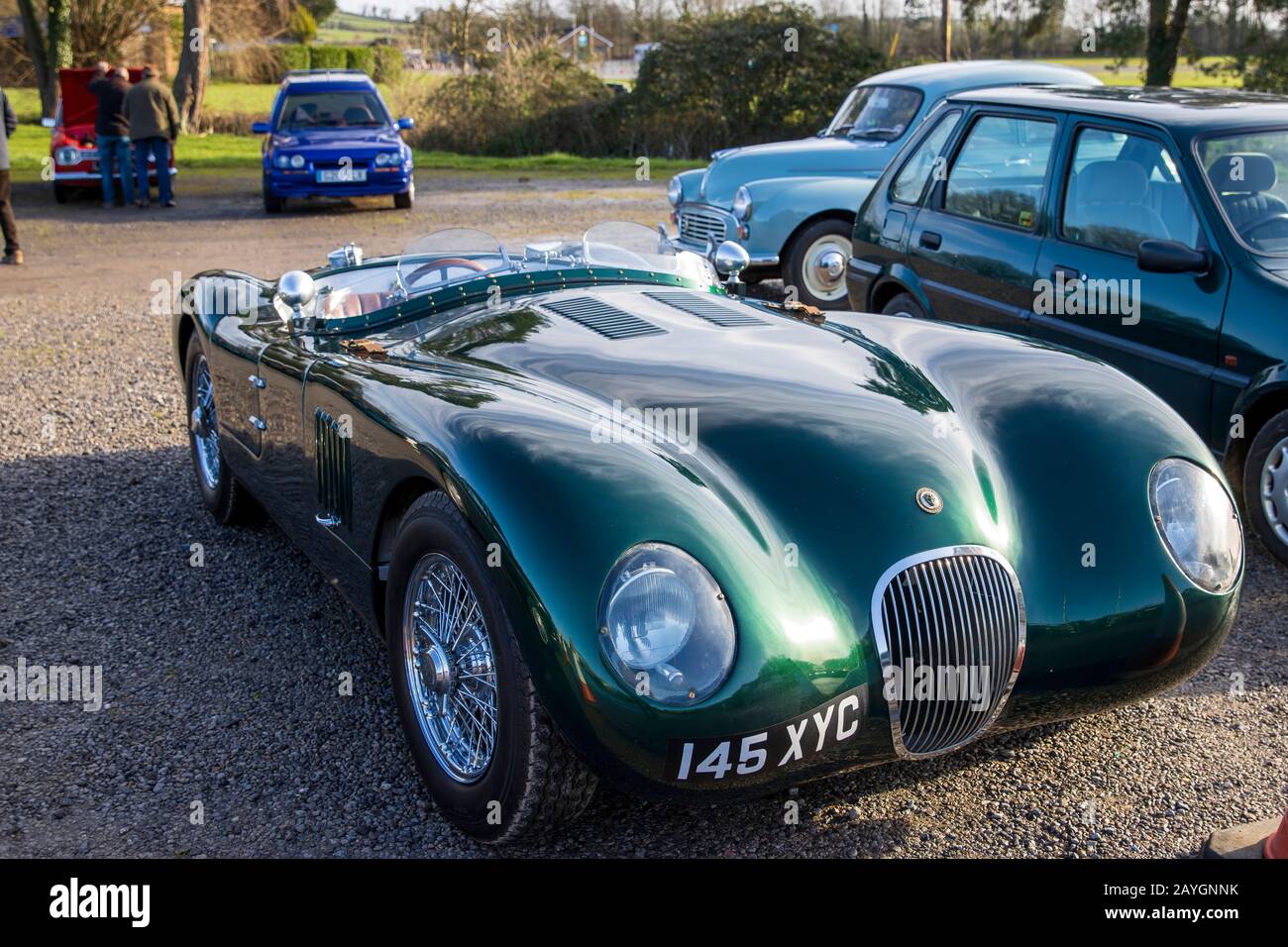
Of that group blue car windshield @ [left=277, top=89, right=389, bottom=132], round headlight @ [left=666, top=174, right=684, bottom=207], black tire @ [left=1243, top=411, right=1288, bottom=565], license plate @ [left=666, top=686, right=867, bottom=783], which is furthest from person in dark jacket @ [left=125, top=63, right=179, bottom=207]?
license plate @ [left=666, top=686, right=867, bottom=783]

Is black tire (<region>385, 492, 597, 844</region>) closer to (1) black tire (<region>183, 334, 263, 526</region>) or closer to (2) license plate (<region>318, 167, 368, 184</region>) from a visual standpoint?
(1) black tire (<region>183, 334, 263, 526</region>)

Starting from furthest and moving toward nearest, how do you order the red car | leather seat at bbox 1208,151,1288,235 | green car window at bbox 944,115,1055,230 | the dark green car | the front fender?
the red car < the front fender < green car window at bbox 944,115,1055,230 < leather seat at bbox 1208,151,1288,235 < the dark green car

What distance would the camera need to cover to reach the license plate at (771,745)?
2.63 metres

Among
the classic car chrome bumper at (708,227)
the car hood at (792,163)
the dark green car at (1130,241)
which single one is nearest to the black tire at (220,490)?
the dark green car at (1130,241)

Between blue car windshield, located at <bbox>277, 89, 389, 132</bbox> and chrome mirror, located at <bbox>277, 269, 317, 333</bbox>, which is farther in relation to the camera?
blue car windshield, located at <bbox>277, 89, 389, 132</bbox>

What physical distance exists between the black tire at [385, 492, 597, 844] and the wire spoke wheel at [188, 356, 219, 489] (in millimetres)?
2731

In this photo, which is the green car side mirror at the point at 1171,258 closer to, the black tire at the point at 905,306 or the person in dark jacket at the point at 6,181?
the black tire at the point at 905,306

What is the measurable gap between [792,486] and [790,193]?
23.3 ft

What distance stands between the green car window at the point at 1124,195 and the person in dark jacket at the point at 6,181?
368 inches

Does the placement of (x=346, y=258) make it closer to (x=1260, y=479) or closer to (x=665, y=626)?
(x=665, y=626)

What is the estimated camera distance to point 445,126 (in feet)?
84.0

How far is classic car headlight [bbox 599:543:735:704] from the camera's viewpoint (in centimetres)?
261

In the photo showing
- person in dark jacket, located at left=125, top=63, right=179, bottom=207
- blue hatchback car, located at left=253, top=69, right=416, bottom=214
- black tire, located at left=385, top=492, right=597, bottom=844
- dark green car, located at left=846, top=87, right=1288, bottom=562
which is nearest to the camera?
black tire, located at left=385, top=492, right=597, bottom=844
